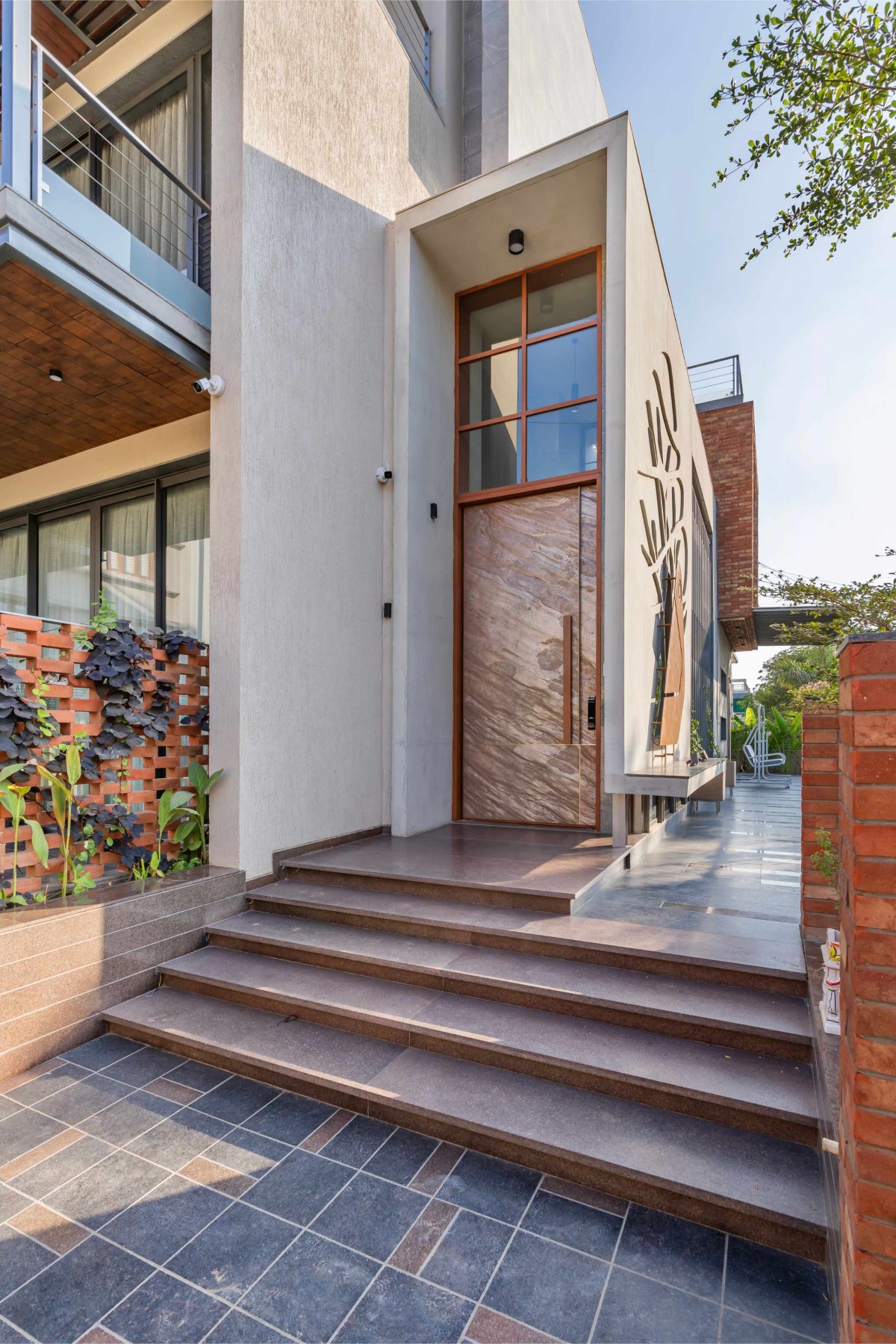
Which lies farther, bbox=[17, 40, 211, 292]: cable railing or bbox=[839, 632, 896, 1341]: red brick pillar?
bbox=[17, 40, 211, 292]: cable railing

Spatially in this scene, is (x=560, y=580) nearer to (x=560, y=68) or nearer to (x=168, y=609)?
(x=168, y=609)

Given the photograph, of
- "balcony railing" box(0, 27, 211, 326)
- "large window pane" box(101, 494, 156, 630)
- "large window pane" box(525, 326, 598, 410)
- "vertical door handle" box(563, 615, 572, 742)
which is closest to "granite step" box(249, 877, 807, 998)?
"vertical door handle" box(563, 615, 572, 742)

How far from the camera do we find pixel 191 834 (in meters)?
4.31

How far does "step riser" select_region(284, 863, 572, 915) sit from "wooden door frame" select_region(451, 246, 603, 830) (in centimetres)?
207

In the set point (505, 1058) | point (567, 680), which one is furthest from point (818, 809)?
point (567, 680)

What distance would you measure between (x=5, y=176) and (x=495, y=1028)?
16.7 ft

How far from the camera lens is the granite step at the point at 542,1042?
2.30m

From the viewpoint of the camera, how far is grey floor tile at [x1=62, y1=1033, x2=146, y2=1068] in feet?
9.93

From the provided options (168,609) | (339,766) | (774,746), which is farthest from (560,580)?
(774,746)

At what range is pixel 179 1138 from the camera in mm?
2469

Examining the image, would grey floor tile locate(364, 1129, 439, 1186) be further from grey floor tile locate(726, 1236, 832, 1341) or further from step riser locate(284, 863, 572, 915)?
step riser locate(284, 863, 572, 915)

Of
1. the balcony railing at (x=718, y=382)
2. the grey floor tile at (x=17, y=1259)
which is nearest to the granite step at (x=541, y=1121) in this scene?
the grey floor tile at (x=17, y=1259)

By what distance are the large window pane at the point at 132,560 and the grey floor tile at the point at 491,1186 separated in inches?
198

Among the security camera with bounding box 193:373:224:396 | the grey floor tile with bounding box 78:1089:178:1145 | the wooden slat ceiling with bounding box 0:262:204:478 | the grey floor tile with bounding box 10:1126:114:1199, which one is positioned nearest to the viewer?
the grey floor tile with bounding box 10:1126:114:1199
